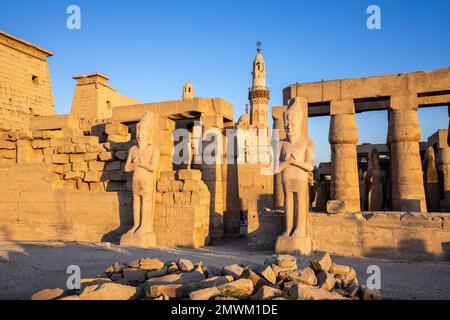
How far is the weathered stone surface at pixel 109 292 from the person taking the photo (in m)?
3.92

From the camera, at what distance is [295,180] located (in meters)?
7.58

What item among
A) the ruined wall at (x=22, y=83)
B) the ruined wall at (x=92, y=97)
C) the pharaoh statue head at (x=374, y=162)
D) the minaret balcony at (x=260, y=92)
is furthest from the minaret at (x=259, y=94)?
the pharaoh statue head at (x=374, y=162)

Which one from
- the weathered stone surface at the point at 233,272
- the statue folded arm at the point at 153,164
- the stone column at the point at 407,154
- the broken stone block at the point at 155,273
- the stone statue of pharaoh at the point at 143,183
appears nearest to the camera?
the weathered stone surface at the point at 233,272

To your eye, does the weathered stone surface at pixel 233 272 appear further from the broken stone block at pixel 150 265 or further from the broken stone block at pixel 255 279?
the broken stone block at pixel 150 265

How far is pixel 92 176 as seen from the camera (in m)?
10.2

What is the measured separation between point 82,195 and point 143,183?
2.10 m

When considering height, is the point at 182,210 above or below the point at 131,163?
below

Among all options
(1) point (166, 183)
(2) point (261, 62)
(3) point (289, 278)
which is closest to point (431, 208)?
(1) point (166, 183)

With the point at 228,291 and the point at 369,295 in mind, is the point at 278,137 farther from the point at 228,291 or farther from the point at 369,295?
the point at 228,291

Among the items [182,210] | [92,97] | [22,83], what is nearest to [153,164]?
[182,210]

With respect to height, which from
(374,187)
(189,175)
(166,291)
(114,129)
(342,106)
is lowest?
(166,291)

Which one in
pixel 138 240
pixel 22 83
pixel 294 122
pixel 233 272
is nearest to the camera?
pixel 233 272

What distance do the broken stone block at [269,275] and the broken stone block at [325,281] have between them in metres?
0.53
